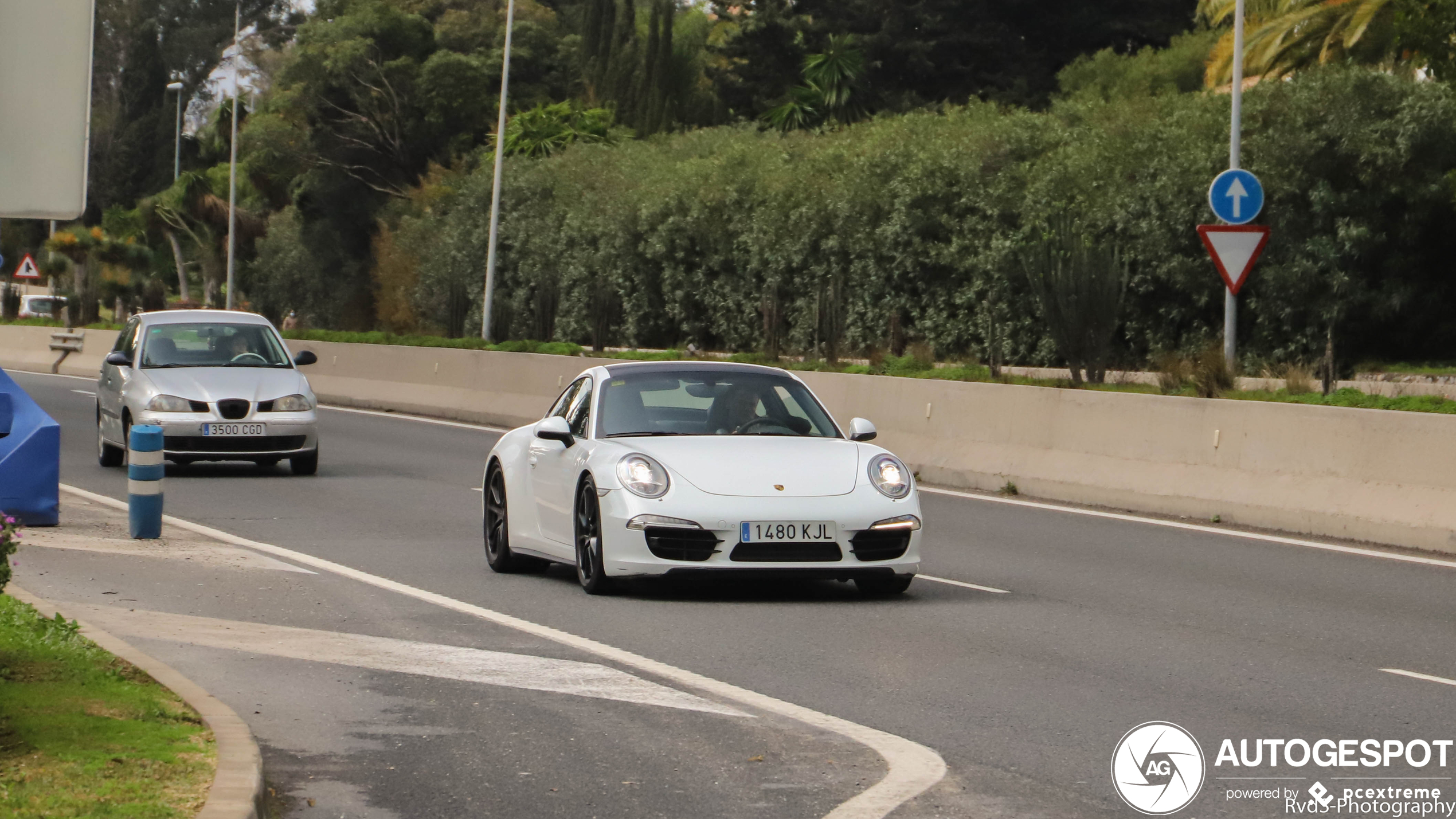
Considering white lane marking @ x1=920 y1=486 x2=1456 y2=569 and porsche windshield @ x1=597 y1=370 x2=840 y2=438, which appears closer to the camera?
porsche windshield @ x1=597 y1=370 x2=840 y2=438

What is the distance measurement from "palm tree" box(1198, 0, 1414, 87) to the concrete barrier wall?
62.4 ft

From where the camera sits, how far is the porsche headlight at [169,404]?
18391 mm

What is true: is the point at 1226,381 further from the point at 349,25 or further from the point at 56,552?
the point at 349,25

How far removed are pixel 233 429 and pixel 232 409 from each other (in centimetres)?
21

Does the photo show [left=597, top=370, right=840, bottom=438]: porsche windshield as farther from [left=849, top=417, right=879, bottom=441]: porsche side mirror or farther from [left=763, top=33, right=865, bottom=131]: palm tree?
[left=763, top=33, right=865, bottom=131]: palm tree

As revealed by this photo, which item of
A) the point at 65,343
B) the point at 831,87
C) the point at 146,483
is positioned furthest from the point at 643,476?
the point at 831,87

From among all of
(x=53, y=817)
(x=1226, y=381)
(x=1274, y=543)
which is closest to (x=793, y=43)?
(x=1226, y=381)

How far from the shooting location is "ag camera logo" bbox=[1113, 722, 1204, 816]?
6400mm

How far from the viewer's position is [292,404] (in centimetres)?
1891

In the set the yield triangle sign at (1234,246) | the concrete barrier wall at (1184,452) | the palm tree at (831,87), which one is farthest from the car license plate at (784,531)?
the palm tree at (831,87)

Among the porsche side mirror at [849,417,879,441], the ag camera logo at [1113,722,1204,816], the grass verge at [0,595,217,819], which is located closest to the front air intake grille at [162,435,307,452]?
the porsche side mirror at [849,417,879,441]

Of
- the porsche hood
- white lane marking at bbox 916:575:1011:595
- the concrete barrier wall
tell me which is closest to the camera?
the porsche hood

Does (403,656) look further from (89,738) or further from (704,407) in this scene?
(704,407)

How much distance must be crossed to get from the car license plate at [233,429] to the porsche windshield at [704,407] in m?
7.71
